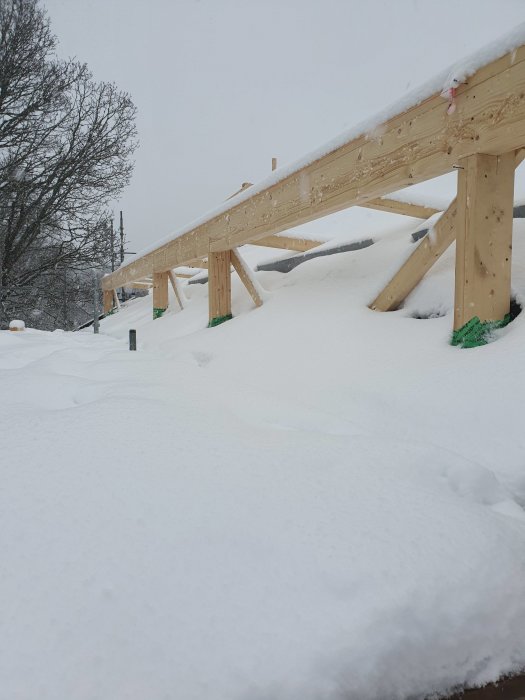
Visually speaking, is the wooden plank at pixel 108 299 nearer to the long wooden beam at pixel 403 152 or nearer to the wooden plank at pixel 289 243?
the wooden plank at pixel 289 243

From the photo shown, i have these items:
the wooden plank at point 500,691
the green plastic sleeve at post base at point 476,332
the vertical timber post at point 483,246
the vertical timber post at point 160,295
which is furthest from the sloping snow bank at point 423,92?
the vertical timber post at point 160,295

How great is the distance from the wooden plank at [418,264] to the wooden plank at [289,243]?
217cm

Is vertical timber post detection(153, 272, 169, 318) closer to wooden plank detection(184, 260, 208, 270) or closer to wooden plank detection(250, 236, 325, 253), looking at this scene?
wooden plank detection(184, 260, 208, 270)

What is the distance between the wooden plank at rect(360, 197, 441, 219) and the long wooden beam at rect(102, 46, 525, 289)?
1.61 feet

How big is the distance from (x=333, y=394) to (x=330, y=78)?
77.2ft

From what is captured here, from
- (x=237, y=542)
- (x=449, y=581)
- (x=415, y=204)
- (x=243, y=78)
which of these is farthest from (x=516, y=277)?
(x=243, y=78)

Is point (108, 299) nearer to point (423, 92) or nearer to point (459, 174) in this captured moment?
point (423, 92)

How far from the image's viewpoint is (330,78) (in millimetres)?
20203

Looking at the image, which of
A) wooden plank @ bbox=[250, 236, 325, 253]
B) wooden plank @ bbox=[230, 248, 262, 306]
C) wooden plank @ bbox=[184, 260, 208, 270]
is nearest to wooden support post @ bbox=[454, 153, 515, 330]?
wooden plank @ bbox=[230, 248, 262, 306]

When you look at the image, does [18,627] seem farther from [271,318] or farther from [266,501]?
[271,318]

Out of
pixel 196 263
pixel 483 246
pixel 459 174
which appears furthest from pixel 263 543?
pixel 196 263

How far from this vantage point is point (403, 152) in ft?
6.62

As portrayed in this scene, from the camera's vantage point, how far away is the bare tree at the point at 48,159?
24.0 ft

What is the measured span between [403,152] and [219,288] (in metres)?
2.29
